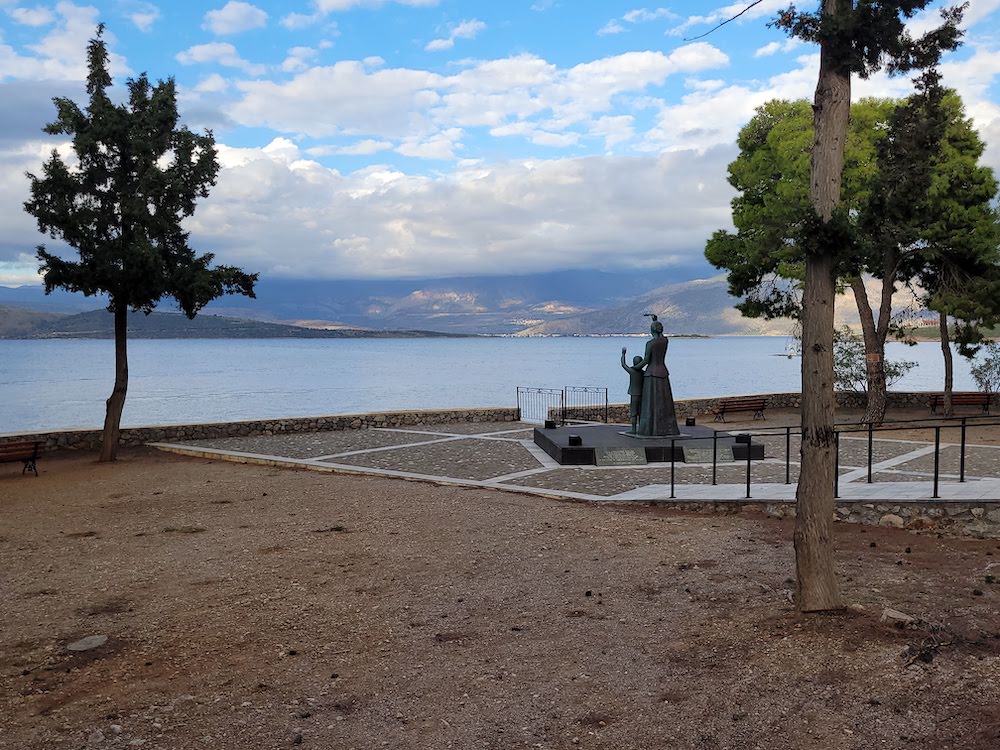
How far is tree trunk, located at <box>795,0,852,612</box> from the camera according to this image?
5645 millimetres

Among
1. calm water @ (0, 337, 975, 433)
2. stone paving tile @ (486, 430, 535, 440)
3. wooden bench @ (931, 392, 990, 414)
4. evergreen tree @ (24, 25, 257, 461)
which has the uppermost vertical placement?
evergreen tree @ (24, 25, 257, 461)

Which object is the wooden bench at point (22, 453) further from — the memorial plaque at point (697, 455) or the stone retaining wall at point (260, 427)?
the memorial plaque at point (697, 455)

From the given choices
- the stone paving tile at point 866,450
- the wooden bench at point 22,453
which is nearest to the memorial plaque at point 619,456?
the stone paving tile at point 866,450

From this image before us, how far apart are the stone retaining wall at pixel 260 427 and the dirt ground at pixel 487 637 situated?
30.1 ft

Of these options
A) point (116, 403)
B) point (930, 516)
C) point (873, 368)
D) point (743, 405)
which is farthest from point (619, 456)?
point (873, 368)

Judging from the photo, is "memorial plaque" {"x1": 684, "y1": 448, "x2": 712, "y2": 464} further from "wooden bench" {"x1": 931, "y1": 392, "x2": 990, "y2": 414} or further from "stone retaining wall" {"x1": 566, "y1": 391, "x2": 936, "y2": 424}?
"wooden bench" {"x1": 931, "y1": 392, "x2": 990, "y2": 414}

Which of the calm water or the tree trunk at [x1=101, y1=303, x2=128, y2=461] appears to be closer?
the tree trunk at [x1=101, y1=303, x2=128, y2=461]

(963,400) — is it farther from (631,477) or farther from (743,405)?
(631,477)

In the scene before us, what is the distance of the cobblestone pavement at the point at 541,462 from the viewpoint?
12709 mm

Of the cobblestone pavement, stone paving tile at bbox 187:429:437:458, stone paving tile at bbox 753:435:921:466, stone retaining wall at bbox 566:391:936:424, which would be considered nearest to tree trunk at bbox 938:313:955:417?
stone retaining wall at bbox 566:391:936:424

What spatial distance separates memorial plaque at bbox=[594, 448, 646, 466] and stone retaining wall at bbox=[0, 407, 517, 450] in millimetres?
9090

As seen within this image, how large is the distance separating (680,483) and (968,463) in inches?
227

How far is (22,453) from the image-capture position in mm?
15641

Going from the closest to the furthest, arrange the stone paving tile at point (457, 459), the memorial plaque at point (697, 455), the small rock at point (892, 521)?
the small rock at point (892, 521) → the stone paving tile at point (457, 459) → the memorial plaque at point (697, 455)
